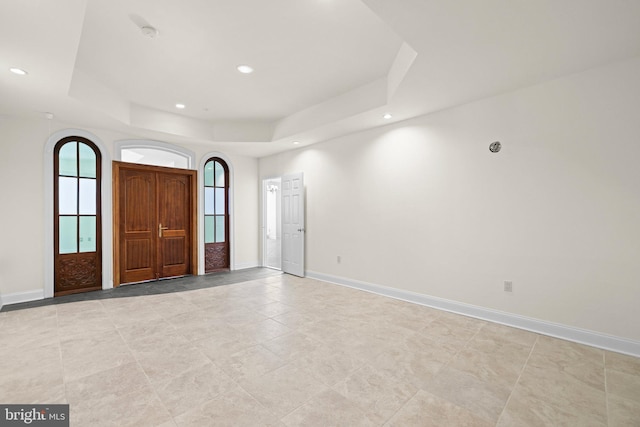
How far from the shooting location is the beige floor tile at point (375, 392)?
1941 millimetres

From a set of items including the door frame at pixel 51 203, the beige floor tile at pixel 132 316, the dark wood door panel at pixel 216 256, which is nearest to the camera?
the beige floor tile at pixel 132 316

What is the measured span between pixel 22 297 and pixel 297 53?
5.37m

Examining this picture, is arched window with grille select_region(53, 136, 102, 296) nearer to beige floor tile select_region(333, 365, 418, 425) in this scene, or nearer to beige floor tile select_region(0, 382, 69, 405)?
beige floor tile select_region(0, 382, 69, 405)

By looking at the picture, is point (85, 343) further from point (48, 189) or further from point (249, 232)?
point (249, 232)

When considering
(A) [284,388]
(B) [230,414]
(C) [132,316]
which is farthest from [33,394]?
(A) [284,388]

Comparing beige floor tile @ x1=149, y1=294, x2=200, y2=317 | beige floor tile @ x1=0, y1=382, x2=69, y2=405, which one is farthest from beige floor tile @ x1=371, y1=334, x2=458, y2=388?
beige floor tile @ x1=149, y1=294, x2=200, y2=317

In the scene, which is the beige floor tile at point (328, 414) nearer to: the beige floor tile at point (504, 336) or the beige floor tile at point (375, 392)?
the beige floor tile at point (375, 392)

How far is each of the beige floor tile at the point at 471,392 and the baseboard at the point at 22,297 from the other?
5664 millimetres

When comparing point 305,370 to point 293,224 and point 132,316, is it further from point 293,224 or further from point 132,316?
point 293,224

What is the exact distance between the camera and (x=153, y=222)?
19.0ft

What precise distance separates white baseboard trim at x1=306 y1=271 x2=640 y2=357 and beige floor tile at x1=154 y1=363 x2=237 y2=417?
2.92 meters

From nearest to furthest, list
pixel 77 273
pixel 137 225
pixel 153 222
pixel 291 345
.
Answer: pixel 291 345
pixel 77 273
pixel 137 225
pixel 153 222

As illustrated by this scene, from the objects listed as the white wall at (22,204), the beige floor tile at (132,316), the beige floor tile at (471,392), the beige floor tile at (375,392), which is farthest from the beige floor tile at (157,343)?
the white wall at (22,204)

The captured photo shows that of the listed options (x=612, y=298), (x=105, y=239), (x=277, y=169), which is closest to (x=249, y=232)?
(x=277, y=169)
